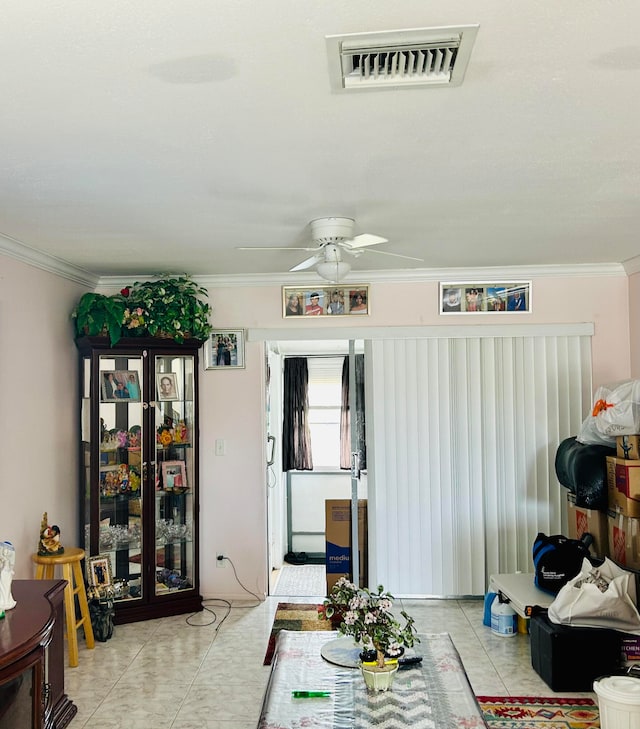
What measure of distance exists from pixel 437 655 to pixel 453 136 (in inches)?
85.5

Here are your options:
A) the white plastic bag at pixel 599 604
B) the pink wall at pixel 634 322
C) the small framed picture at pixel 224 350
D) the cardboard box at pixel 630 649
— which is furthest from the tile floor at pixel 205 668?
the pink wall at pixel 634 322

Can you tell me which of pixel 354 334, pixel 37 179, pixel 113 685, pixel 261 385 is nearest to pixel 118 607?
pixel 113 685

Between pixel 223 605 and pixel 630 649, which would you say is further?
pixel 223 605

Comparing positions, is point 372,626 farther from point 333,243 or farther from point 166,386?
point 166,386

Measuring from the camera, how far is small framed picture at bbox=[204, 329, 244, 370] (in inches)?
201

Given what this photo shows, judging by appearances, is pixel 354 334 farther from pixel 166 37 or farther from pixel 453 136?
pixel 166 37

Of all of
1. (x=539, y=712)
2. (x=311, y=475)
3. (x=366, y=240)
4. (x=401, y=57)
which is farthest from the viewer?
(x=311, y=475)

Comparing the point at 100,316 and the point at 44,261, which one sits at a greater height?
the point at 44,261

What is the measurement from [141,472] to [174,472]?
0.26 m

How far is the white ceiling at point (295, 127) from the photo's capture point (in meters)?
1.62

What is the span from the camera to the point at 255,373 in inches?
201

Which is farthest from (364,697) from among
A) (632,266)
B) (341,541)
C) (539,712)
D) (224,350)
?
(632,266)

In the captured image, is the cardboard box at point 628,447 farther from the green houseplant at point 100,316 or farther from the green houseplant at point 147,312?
the green houseplant at point 100,316

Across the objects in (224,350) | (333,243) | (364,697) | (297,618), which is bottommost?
(297,618)
